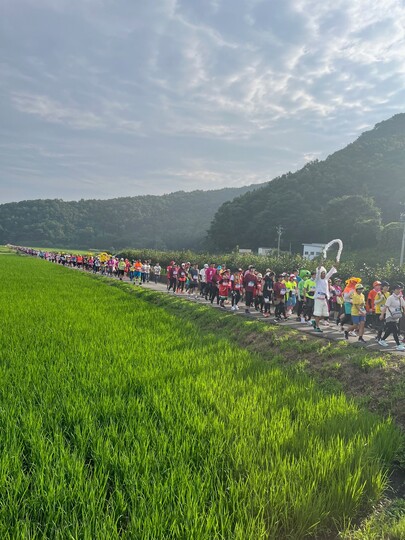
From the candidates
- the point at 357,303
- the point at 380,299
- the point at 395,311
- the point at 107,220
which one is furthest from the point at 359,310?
the point at 107,220

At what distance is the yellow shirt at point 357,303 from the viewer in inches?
353

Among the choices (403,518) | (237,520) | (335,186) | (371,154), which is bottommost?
(403,518)

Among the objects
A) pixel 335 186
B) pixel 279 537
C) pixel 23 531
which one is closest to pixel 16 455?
pixel 23 531

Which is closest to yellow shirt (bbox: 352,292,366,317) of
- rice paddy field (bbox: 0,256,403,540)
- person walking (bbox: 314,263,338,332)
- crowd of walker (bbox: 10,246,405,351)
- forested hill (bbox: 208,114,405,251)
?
crowd of walker (bbox: 10,246,405,351)

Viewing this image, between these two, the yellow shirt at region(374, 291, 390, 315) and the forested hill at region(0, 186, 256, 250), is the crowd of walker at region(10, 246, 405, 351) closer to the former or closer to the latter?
the yellow shirt at region(374, 291, 390, 315)

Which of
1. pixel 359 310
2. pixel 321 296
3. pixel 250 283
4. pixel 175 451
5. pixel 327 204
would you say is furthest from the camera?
pixel 327 204

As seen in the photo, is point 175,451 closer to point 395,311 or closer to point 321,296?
point 395,311

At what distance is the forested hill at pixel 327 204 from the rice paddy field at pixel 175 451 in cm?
6343

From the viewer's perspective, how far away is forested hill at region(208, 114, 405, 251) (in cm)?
6606

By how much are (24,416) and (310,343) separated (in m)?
6.16

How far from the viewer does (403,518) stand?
2.86 m

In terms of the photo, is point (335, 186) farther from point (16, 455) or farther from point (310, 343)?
point (16, 455)

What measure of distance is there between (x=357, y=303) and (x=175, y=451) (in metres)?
7.06

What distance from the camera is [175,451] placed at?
3084 millimetres
